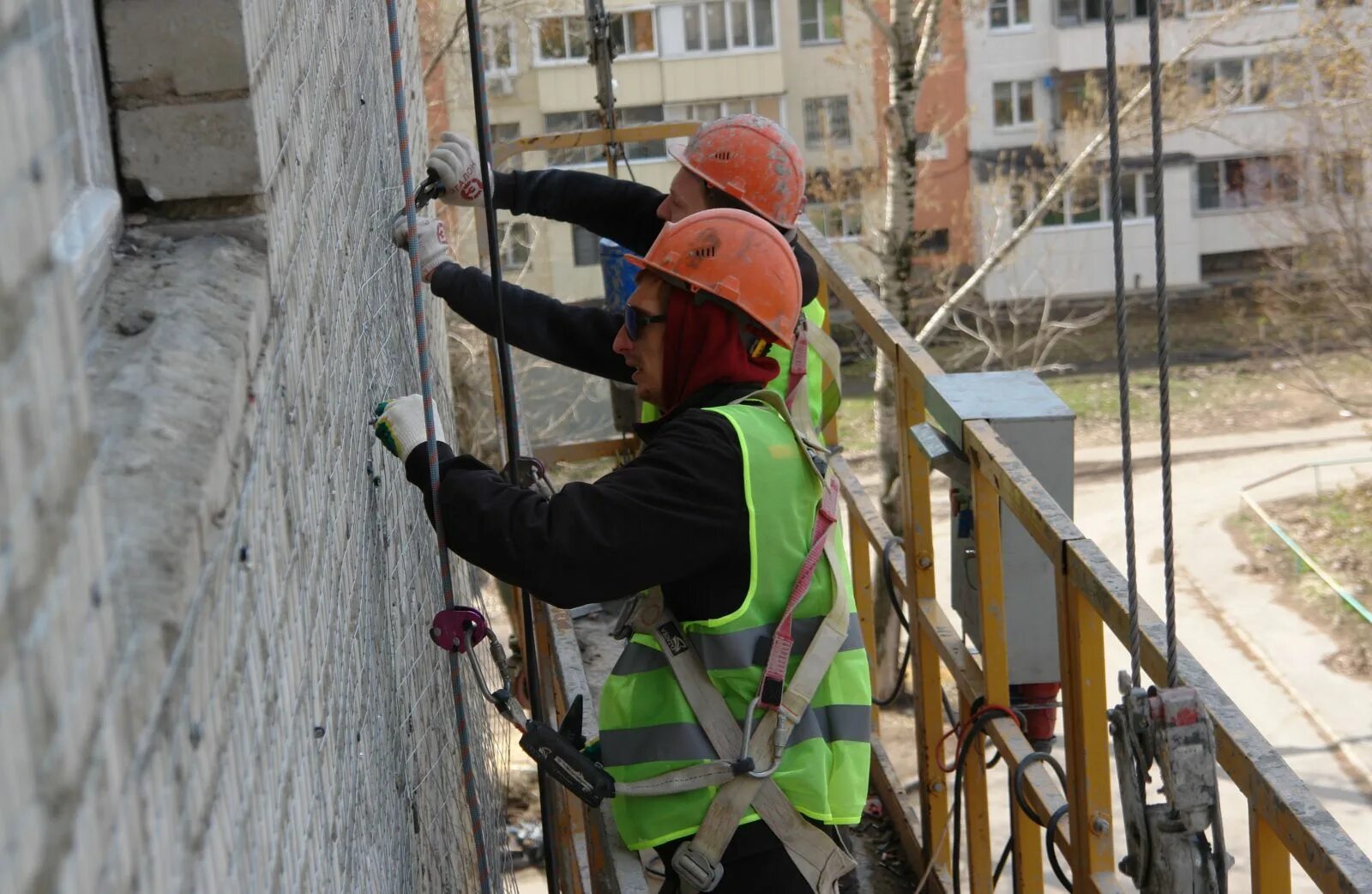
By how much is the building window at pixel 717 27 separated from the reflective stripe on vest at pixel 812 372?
93.5ft

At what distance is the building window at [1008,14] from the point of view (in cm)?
3341

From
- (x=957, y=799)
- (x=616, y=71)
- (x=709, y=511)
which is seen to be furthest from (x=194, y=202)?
(x=616, y=71)

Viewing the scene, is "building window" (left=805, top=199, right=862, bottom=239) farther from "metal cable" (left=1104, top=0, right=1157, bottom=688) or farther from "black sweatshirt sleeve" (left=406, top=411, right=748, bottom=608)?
"black sweatshirt sleeve" (left=406, top=411, right=748, bottom=608)

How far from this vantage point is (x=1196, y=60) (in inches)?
1248

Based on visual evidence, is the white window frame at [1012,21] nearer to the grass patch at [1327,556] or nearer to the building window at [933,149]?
the building window at [933,149]

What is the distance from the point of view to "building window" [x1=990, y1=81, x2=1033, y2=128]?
33.5 meters

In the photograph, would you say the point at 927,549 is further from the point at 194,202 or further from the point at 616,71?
the point at 616,71

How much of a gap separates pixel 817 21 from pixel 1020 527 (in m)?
29.7

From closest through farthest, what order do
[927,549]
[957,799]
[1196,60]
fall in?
1. [957,799]
2. [927,549]
3. [1196,60]

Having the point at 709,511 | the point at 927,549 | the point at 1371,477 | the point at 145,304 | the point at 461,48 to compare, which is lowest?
the point at 1371,477

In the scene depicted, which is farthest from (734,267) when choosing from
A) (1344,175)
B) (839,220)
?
(839,220)

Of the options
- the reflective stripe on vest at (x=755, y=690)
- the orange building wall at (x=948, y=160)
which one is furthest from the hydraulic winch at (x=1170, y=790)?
the orange building wall at (x=948, y=160)

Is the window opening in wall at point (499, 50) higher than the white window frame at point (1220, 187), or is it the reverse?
the window opening in wall at point (499, 50)

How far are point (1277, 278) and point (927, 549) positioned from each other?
89.5ft
